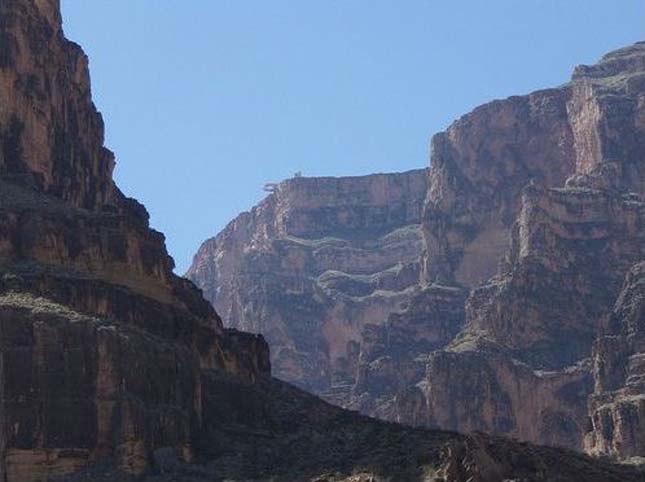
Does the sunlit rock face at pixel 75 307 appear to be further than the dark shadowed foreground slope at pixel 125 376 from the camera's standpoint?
Yes

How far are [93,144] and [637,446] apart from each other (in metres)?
50.7

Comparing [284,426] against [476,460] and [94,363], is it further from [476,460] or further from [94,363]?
[476,460]

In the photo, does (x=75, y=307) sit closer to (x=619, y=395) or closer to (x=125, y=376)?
(x=125, y=376)

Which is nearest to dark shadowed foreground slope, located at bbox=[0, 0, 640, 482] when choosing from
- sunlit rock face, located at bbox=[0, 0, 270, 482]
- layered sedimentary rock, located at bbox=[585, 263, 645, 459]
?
sunlit rock face, located at bbox=[0, 0, 270, 482]

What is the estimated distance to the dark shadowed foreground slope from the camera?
355 feet

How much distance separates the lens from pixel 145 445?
111 meters

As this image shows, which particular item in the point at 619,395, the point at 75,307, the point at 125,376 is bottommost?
the point at 125,376

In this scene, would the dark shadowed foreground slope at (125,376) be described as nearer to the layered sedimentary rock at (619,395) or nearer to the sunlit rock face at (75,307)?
the sunlit rock face at (75,307)

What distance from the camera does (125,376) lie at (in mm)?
111688

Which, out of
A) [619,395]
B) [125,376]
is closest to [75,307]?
[125,376]

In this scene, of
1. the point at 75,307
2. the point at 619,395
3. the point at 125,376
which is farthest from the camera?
the point at 619,395

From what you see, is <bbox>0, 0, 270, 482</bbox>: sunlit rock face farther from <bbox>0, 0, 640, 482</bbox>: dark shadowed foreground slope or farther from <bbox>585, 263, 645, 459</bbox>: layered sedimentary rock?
<bbox>585, 263, 645, 459</bbox>: layered sedimentary rock

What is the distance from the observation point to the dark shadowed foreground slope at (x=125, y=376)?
108 m

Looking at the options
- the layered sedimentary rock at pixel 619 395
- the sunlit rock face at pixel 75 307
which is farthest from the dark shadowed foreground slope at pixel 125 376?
the layered sedimentary rock at pixel 619 395
